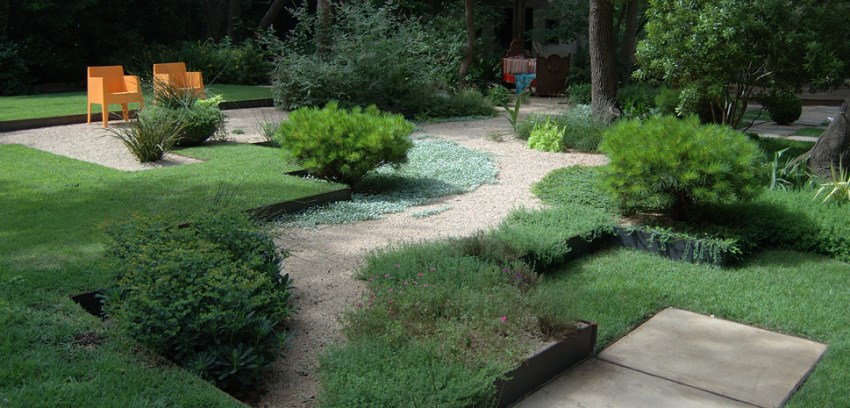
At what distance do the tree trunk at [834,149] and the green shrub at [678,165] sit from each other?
72.7 inches

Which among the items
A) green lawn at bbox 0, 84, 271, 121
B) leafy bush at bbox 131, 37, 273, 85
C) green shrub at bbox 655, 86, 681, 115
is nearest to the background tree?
green shrub at bbox 655, 86, 681, 115

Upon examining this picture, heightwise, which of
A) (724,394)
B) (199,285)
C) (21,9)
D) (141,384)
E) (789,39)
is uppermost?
(21,9)

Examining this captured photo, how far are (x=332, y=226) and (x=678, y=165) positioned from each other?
2957mm

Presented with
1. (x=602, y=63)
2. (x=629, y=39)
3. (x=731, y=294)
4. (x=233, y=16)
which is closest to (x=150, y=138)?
(x=731, y=294)

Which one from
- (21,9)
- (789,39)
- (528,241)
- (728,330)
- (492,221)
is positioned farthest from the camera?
(21,9)

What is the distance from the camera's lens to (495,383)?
350 centimetres

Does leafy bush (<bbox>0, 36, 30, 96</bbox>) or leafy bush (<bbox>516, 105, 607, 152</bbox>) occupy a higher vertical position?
leafy bush (<bbox>0, 36, 30, 96</bbox>)

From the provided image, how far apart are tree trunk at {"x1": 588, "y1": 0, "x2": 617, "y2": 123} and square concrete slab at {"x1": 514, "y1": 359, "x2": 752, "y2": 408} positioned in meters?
7.80

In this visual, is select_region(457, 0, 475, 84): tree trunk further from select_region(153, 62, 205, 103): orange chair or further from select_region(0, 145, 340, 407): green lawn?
select_region(0, 145, 340, 407): green lawn

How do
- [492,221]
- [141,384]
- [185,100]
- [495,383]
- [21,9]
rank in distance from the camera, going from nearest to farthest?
[141,384], [495,383], [492,221], [185,100], [21,9]

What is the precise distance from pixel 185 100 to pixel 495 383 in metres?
7.67

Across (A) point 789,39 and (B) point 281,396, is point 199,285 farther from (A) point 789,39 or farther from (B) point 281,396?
(A) point 789,39

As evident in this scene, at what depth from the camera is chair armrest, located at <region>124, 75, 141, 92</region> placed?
1166 centimetres

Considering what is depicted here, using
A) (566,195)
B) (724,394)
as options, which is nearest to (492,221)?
(566,195)
